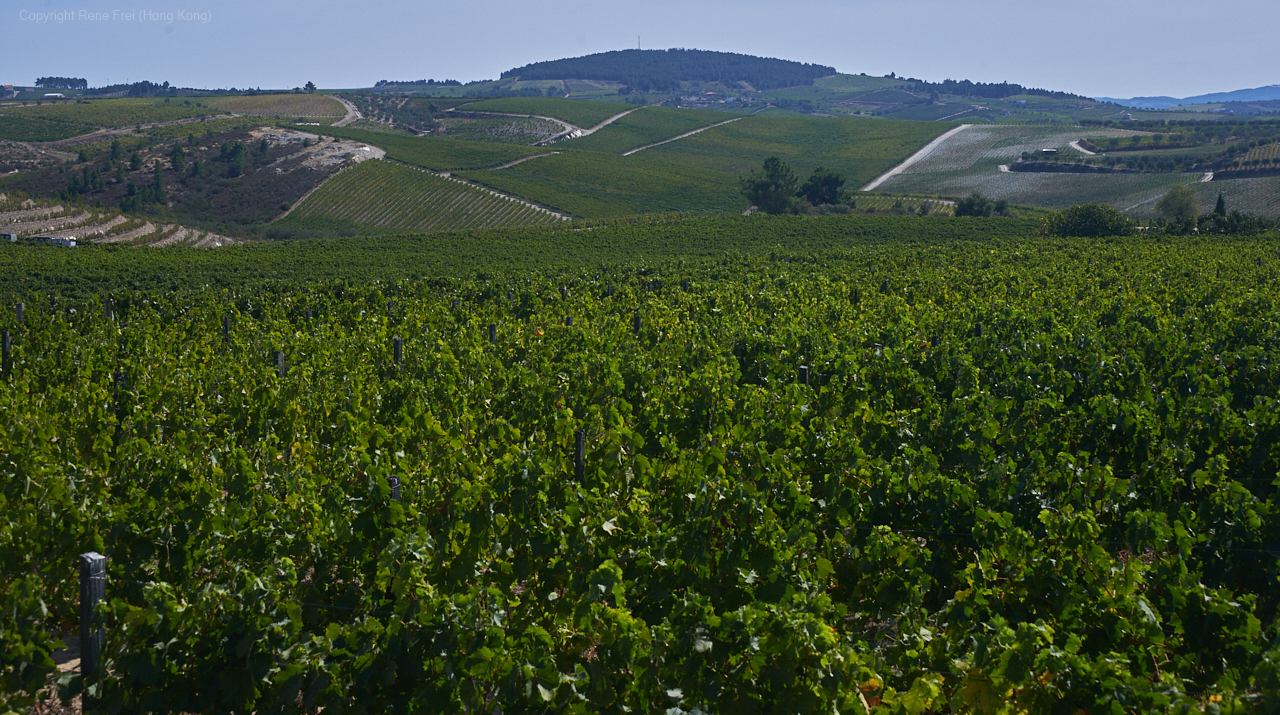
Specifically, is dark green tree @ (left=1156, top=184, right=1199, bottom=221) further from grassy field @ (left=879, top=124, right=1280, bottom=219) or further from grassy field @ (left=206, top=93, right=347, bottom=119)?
grassy field @ (left=206, top=93, right=347, bottom=119)

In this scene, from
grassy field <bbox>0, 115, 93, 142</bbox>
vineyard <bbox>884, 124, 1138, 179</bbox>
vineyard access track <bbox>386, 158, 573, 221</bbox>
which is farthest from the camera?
vineyard <bbox>884, 124, 1138, 179</bbox>

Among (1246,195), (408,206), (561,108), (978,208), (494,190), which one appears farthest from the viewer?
(561,108)

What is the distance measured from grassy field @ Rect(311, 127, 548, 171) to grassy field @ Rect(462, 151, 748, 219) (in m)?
4.24

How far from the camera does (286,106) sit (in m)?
134

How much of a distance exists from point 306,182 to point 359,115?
57225mm

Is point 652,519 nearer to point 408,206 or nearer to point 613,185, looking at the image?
point 408,206

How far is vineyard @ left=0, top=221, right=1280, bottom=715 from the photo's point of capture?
4469mm

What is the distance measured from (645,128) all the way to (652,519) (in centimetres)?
12864

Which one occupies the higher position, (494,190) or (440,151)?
(440,151)

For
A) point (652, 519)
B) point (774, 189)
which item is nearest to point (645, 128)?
point (774, 189)

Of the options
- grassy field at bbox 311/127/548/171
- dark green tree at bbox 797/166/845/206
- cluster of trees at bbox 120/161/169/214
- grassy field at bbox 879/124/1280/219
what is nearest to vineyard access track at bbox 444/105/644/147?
grassy field at bbox 311/127/548/171

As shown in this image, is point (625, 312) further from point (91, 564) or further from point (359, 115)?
point (359, 115)

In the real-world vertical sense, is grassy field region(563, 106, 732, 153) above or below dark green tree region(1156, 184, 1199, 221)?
above

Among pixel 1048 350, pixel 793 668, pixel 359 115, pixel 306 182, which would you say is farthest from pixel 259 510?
pixel 359 115
